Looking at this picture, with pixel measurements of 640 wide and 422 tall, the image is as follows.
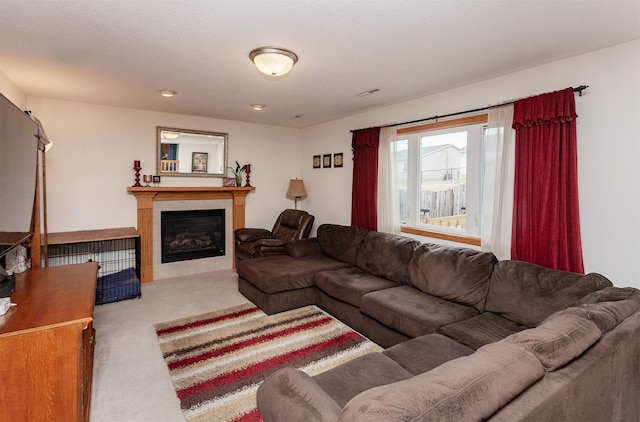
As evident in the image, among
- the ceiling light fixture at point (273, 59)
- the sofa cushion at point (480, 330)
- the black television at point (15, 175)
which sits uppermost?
the ceiling light fixture at point (273, 59)

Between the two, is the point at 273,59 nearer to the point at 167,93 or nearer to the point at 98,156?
the point at 167,93

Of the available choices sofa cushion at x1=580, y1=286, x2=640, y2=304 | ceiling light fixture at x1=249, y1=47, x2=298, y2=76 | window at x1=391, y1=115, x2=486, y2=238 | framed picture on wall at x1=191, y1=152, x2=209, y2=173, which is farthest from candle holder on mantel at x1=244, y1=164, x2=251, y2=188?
sofa cushion at x1=580, y1=286, x2=640, y2=304

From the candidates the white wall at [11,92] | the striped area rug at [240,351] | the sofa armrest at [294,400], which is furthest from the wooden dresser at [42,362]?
the white wall at [11,92]

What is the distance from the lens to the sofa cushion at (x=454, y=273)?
2697 millimetres

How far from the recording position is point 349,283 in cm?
329

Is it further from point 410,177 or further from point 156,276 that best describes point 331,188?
point 156,276

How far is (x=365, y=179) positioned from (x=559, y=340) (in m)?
3.21

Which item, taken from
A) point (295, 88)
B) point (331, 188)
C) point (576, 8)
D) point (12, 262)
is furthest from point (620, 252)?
point (12, 262)

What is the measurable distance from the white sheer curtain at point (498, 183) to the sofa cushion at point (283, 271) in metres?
1.66

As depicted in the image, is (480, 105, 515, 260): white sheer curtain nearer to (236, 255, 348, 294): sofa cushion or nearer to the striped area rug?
the striped area rug

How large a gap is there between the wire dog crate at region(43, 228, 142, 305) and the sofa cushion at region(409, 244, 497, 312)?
328 centimetres

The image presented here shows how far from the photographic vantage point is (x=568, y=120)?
2.45 m

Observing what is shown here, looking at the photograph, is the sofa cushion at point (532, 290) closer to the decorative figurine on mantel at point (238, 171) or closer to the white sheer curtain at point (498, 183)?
the white sheer curtain at point (498, 183)

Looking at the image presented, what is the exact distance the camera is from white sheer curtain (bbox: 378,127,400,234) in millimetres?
3986
